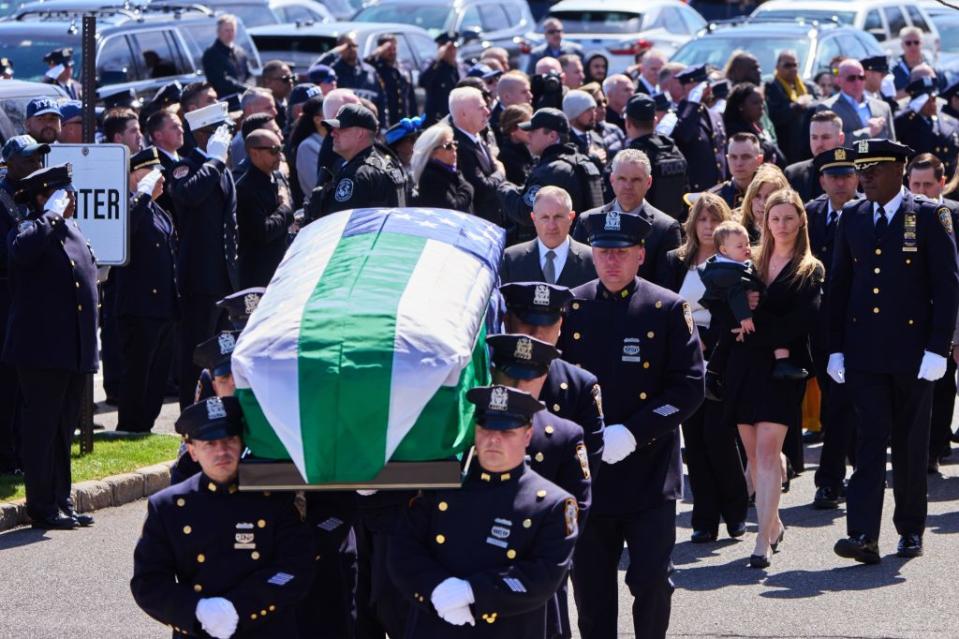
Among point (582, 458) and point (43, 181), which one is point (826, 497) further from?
point (43, 181)

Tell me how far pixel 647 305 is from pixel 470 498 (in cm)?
205

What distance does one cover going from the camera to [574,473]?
6543 mm

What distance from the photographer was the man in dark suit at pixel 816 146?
1278 cm

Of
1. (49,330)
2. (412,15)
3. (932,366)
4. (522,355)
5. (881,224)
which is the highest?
(522,355)

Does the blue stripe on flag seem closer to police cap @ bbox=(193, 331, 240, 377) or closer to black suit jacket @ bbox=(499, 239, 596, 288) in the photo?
police cap @ bbox=(193, 331, 240, 377)

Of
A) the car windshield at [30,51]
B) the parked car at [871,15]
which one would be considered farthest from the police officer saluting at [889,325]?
the parked car at [871,15]

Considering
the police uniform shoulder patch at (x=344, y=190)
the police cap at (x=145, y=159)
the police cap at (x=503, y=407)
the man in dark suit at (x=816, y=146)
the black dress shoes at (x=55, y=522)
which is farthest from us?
the man in dark suit at (x=816, y=146)

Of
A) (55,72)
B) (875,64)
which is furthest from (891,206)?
(55,72)

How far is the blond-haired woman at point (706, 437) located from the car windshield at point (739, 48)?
12.9 metres

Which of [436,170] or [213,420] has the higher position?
→ [213,420]

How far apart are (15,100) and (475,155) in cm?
419

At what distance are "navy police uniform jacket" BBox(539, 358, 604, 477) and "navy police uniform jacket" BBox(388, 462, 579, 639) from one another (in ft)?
3.25

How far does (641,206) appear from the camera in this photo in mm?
10602

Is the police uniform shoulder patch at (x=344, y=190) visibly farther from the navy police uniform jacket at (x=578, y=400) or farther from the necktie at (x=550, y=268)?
the navy police uniform jacket at (x=578, y=400)
